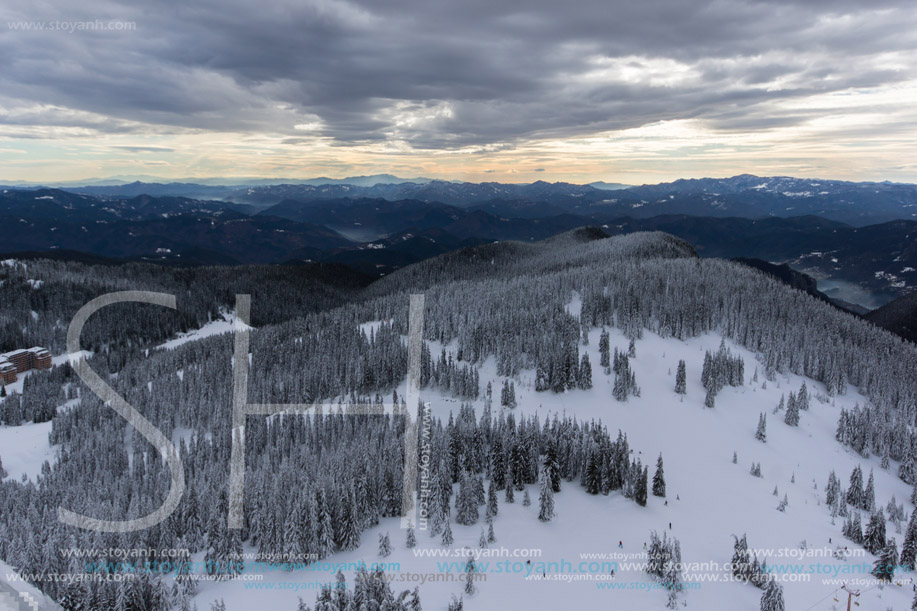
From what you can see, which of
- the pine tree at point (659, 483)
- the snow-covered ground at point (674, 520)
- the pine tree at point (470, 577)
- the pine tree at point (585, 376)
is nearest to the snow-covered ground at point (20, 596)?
the snow-covered ground at point (674, 520)

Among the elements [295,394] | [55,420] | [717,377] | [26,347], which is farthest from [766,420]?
[26,347]

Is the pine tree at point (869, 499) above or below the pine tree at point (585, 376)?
below

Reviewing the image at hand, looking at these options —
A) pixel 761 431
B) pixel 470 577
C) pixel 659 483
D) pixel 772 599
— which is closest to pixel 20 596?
pixel 470 577

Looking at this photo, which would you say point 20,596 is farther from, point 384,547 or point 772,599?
point 772,599

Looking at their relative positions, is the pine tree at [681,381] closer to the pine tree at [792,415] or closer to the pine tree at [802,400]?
the pine tree at [792,415]
